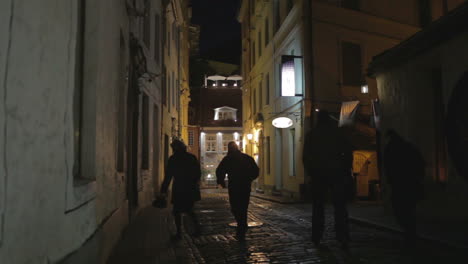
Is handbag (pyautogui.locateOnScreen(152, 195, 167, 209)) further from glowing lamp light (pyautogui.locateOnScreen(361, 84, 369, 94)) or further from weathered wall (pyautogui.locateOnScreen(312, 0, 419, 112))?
glowing lamp light (pyautogui.locateOnScreen(361, 84, 369, 94))

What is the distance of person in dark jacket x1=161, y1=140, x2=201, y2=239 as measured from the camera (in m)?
7.50

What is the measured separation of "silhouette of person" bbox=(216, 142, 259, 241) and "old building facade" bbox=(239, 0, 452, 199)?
9.10 m

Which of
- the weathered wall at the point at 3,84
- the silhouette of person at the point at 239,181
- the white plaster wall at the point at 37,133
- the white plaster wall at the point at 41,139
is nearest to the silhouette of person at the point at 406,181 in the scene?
the silhouette of person at the point at 239,181

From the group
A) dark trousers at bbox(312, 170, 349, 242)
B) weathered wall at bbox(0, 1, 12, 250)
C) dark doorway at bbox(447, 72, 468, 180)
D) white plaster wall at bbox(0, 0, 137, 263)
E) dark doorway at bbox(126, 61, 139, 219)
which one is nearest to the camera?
weathered wall at bbox(0, 1, 12, 250)

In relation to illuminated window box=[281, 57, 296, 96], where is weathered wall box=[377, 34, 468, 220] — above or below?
below

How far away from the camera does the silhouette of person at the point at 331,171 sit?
242 inches

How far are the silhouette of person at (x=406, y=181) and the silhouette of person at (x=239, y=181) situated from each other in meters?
2.48

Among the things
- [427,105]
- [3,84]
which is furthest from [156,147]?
[3,84]

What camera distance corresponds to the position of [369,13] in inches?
712

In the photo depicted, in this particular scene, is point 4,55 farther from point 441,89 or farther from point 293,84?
point 293,84

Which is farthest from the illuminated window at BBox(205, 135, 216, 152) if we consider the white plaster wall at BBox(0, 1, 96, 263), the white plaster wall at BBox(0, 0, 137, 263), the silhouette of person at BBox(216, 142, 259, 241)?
the white plaster wall at BBox(0, 1, 96, 263)

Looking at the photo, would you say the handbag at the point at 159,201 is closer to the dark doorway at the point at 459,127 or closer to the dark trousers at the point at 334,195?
the dark trousers at the point at 334,195

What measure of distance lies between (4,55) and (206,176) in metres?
41.4

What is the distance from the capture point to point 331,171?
6180 millimetres
